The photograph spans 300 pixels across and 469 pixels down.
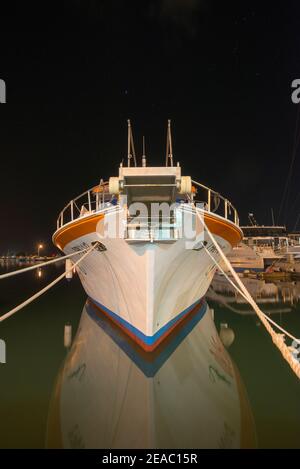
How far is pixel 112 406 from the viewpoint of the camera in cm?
482

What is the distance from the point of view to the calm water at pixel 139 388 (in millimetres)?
4145

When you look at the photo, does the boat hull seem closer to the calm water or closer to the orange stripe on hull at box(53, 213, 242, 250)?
the orange stripe on hull at box(53, 213, 242, 250)

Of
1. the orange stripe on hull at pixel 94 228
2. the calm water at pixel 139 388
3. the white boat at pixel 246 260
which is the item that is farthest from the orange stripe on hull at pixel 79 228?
the white boat at pixel 246 260

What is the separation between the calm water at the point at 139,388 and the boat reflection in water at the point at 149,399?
2 cm

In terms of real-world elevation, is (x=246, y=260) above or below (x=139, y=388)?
above

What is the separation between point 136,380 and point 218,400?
1.61 metres

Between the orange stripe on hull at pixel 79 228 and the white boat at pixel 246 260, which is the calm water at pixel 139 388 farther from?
the white boat at pixel 246 260

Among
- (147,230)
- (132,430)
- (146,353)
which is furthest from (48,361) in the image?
(147,230)

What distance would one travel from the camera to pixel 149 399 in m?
5.00

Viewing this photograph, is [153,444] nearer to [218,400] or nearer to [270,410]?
[218,400]

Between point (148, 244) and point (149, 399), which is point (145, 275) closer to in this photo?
point (148, 244)

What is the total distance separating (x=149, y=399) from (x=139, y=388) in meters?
0.41
